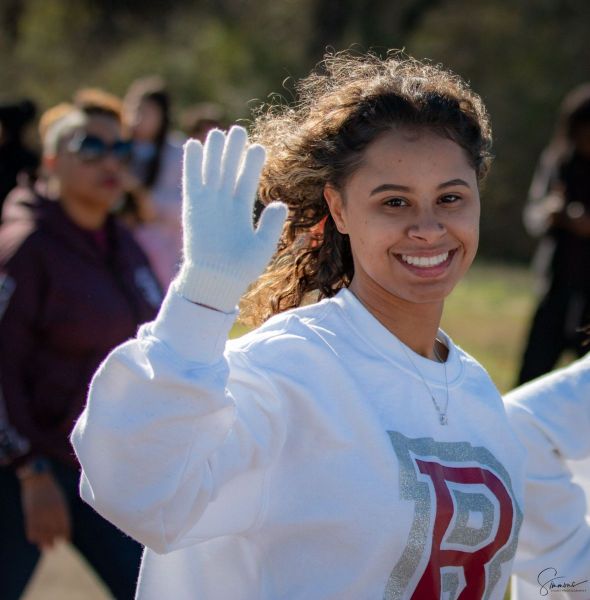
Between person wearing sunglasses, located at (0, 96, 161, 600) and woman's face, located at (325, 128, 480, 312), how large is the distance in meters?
1.52

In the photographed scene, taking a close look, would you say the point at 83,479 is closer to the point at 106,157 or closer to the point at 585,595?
the point at 585,595

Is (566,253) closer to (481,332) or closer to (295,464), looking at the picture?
(295,464)

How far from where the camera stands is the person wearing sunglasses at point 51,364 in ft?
12.0

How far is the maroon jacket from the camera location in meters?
3.70

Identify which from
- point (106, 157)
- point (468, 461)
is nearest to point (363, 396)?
point (468, 461)

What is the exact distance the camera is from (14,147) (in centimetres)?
564

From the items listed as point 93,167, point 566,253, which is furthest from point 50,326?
point 566,253

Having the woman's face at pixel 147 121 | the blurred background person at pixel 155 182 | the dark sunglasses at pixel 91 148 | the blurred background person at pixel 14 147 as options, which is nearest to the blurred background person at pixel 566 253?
the blurred background person at pixel 155 182

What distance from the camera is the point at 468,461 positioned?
2.42 metres

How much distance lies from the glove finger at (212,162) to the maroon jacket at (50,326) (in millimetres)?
1891

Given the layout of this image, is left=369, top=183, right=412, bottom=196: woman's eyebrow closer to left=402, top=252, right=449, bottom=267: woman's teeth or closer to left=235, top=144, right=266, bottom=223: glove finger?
left=402, top=252, right=449, bottom=267: woman's teeth

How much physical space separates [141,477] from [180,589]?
0.46m

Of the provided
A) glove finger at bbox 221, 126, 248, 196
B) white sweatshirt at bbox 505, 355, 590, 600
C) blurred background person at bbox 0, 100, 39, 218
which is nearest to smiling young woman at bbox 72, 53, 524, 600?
glove finger at bbox 221, 126, 248, 196

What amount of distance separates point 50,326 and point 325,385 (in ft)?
5.62
